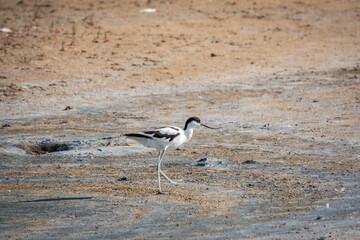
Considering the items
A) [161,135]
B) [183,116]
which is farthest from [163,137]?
[183,116]

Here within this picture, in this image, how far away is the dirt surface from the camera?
6168mm

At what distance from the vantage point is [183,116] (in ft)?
35.6

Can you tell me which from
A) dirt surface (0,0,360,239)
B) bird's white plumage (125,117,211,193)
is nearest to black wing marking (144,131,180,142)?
bird's white plumage (125,117,211,193)

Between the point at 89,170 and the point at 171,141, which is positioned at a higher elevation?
the point at 171,141

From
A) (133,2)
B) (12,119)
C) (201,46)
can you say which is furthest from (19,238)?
(133,2)

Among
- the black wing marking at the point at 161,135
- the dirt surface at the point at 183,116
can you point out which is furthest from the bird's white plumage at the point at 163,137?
the dirt surface at the point at 183,116

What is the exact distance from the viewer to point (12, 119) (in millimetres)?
10797

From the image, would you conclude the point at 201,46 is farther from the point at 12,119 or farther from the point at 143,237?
the point at 143,237

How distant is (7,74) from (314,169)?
8.30m

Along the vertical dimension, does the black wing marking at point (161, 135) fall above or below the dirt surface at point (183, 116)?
above

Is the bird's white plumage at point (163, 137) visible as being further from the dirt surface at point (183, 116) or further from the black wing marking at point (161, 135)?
the dirt surface at point (183, 116)

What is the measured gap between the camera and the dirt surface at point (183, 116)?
617 cm

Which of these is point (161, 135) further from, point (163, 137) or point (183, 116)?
point (183, 116)

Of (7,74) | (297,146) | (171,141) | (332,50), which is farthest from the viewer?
(332,50)
